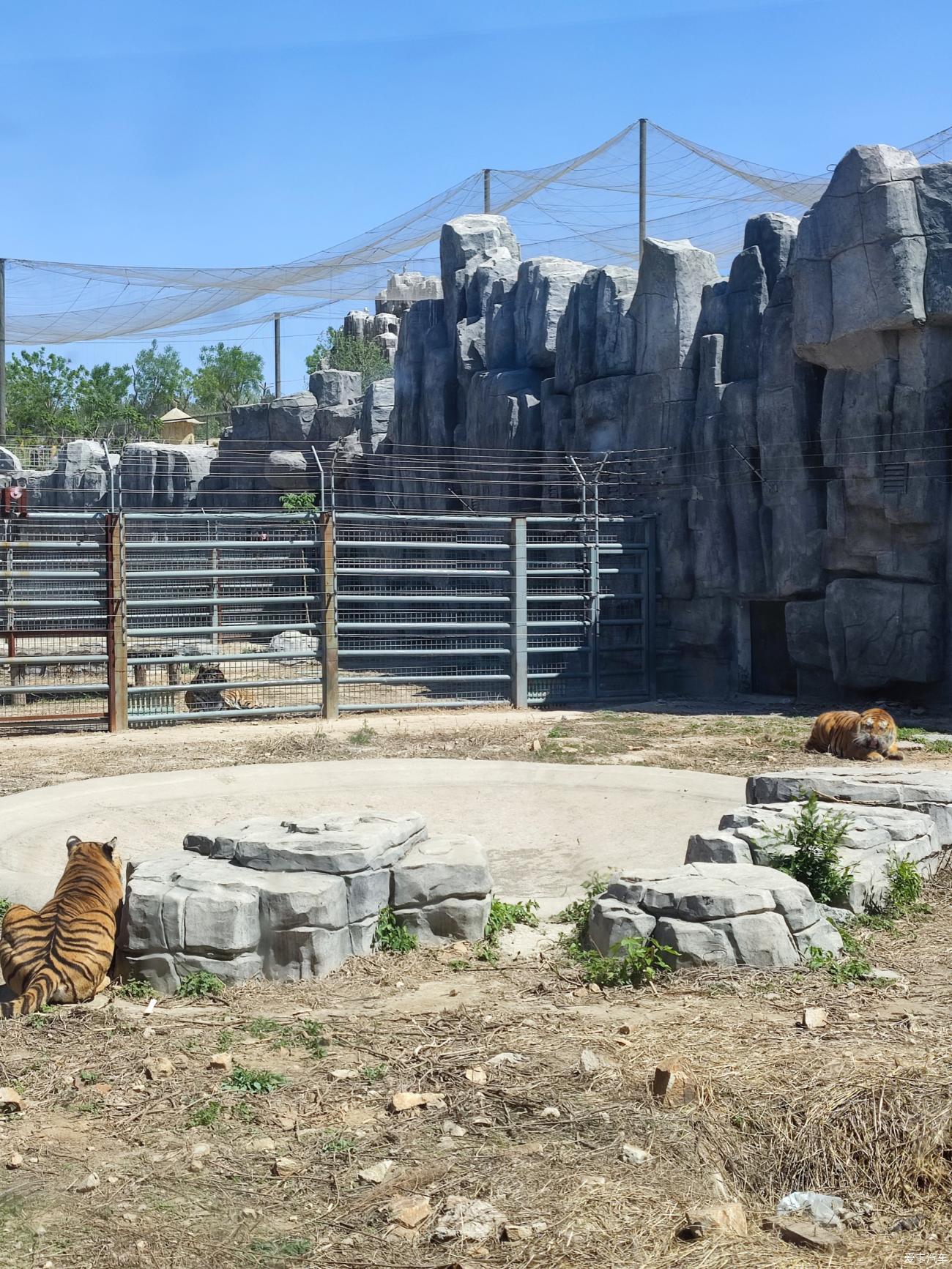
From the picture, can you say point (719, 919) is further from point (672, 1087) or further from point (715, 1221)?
point (715, 1221)

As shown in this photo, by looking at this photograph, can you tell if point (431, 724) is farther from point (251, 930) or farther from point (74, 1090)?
point (74, 1090)

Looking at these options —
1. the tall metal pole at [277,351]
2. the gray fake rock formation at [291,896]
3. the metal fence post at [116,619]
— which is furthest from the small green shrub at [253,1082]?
the tall metal pole at [277,351]

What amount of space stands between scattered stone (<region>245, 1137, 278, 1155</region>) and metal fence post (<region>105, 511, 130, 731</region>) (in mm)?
9441

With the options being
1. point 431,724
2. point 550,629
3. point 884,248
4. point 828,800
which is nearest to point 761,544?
point 550,629

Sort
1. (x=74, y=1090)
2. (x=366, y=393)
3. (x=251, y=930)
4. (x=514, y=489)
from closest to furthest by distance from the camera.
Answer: (x=74, y=1090) → (x=251, y=930) → (x=514, y=489) → (x=366, y=393)

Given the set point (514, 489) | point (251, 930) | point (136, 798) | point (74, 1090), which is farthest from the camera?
point (514, 489)

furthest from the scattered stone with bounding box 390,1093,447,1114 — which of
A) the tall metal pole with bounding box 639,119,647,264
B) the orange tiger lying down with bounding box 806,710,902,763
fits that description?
the tall metal pole with bounding box 639,119,647,264

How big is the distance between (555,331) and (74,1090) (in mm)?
18053

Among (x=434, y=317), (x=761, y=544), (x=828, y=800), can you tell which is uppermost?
(x=434, y=317)

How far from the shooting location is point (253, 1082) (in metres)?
3.98

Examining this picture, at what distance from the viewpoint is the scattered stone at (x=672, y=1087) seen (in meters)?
3.73

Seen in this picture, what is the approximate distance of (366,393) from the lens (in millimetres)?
27234

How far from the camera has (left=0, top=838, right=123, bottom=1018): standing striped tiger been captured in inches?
191

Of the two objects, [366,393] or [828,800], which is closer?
[828,800]
